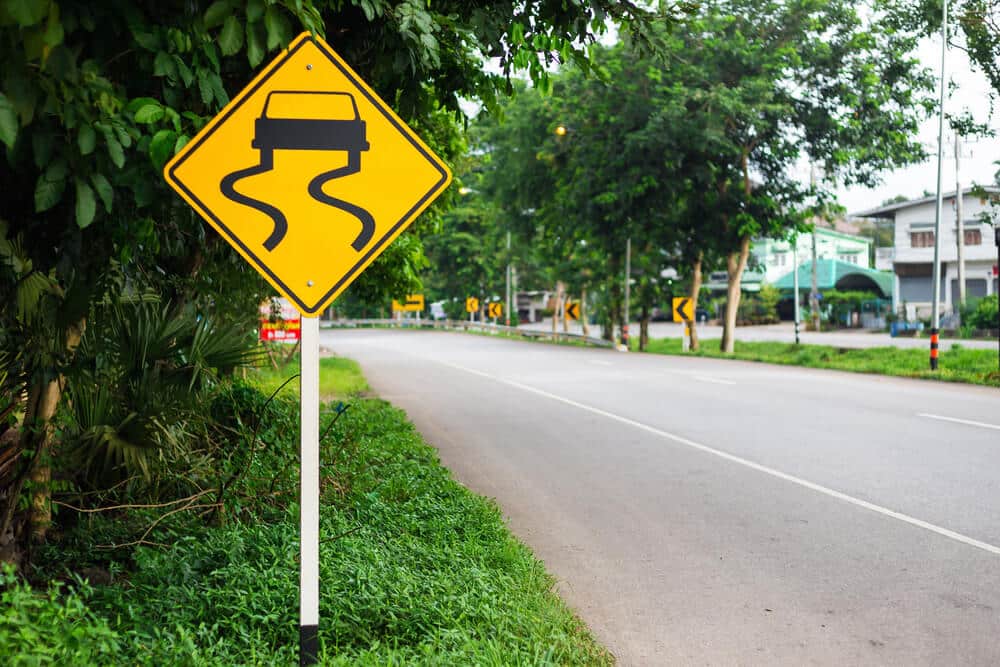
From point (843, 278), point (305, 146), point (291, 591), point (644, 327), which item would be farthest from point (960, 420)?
point (843, 278)

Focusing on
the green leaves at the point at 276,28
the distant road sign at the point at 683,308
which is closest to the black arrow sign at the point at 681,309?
the distant road sign at the point at 683,308

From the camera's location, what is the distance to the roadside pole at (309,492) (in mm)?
3686

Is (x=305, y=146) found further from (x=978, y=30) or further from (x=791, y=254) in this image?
(x=791, y=254)

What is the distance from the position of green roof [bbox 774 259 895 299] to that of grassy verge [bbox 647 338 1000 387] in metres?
32.7

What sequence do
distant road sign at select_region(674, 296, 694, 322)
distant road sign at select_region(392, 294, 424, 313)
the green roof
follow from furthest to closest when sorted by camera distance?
the green roof, distant road sign at select_region(674, 296, 694, 322), distant road sign at select_region(392, 294, 424, 313)

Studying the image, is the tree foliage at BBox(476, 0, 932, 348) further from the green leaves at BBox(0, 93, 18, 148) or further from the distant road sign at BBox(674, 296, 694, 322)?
the green leaves at BBox(0, 93, 18, 148)

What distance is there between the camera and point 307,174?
379 cm

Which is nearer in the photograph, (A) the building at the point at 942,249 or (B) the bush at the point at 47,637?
(B) the bush at the point at 47,637

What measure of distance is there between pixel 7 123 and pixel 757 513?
20.1 feet

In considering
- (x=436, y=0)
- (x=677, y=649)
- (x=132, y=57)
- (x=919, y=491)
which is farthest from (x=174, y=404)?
(x=919, y=491)

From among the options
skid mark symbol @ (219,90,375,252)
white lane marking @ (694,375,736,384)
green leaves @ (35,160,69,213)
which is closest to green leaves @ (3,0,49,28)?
green leaves @ (35,160,69,213)

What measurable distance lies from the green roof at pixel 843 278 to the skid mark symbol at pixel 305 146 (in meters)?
60.7

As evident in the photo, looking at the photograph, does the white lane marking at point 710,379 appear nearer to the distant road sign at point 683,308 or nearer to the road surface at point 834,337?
the road surface at point 834,337

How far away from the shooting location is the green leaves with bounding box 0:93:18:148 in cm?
253
